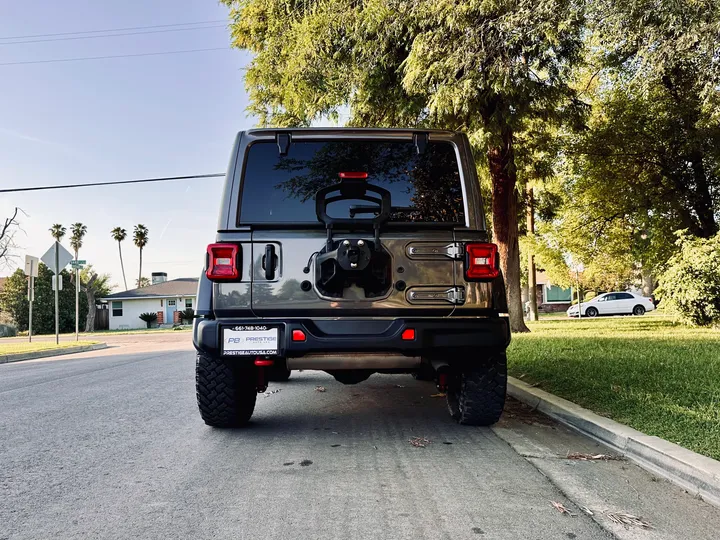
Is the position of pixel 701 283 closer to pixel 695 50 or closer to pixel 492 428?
pixel 695 50

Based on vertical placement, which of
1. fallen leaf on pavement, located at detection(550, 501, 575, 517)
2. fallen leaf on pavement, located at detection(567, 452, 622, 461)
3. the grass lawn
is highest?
the grass lawn

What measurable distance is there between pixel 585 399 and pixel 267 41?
1167 cm

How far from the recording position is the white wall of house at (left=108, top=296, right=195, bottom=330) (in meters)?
52.1

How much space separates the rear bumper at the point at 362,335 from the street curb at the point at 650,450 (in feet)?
4.01

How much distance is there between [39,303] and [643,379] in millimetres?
49632

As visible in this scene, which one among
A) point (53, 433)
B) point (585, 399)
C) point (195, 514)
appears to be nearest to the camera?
point (195, 514)

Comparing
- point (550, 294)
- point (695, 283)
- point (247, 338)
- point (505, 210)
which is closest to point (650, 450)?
point (247, 338)

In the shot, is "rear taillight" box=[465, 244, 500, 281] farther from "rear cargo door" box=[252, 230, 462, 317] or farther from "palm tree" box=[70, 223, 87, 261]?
"palm tree" box=[70, 223, 87, 261]

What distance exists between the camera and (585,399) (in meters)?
5.77

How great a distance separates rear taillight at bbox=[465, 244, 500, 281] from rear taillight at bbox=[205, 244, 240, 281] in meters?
1.66

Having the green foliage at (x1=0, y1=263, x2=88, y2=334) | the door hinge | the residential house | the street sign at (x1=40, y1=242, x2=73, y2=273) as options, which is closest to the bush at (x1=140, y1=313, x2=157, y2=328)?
the green foliage at (x1=0, y1=263, x2=88, y2=334)

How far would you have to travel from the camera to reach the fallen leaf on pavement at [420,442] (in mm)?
4492

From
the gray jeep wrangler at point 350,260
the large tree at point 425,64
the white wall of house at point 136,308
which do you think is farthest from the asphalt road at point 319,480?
the white wall of house at point 136,308

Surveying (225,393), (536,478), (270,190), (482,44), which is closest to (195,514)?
(225,393)
